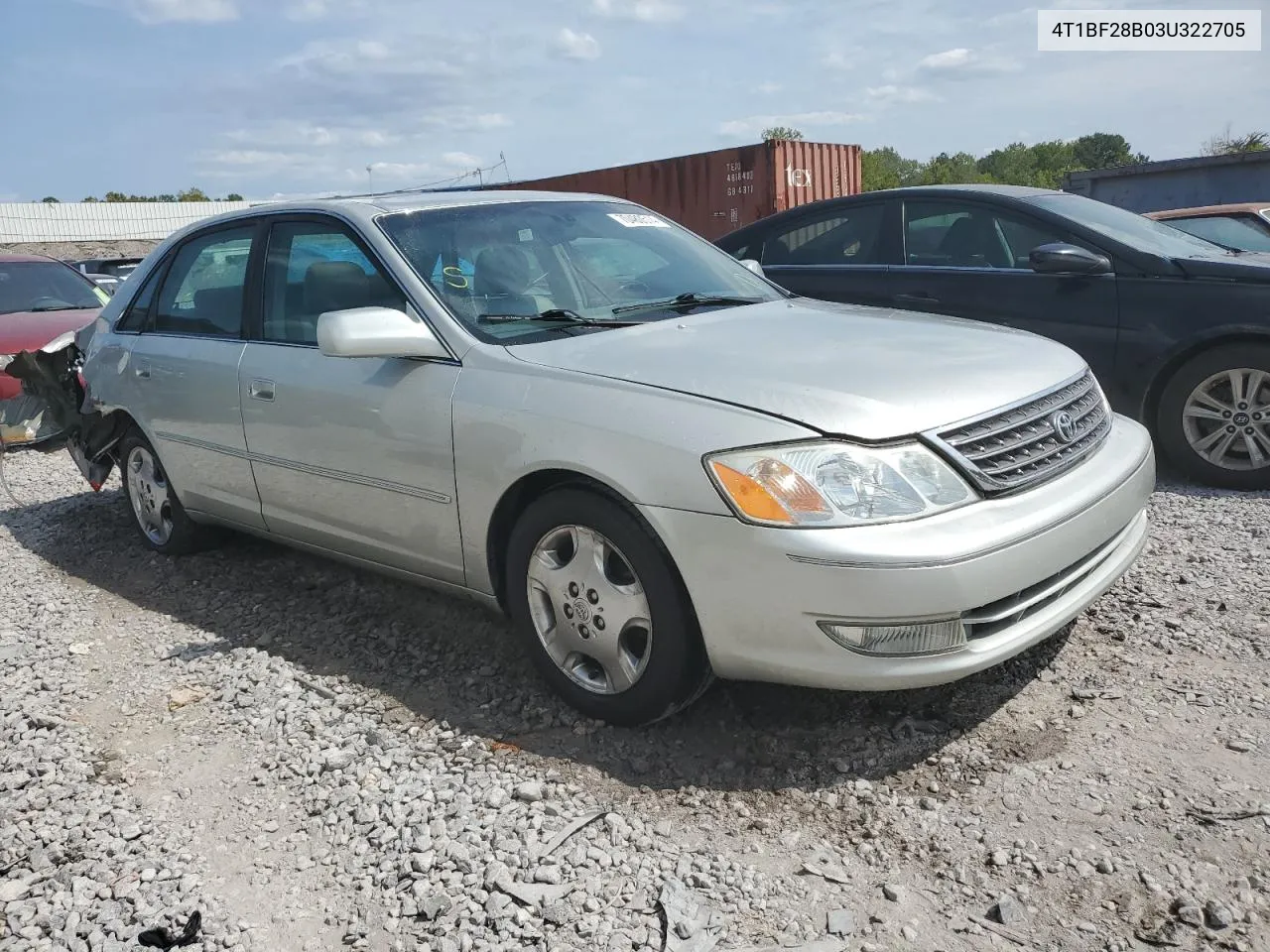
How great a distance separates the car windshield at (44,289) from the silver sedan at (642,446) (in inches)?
225

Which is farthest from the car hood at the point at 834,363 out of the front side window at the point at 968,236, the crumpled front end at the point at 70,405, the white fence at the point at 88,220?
the white fence at the point at 88,220

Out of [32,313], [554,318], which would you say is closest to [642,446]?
[554,318]

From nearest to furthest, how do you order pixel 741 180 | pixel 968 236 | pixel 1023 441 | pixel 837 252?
pixel 1023 441 < pixel 968 236 < pixel 837 252 < pixel 741 180

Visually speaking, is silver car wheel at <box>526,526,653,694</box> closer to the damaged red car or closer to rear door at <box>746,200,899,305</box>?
rear door at <box>746,200,899,305</box>

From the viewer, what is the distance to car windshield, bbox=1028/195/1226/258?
5887 millimetres

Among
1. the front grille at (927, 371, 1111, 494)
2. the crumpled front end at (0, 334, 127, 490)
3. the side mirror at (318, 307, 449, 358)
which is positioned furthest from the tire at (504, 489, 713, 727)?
the crumpled front end at (0, 334, 127, 490)

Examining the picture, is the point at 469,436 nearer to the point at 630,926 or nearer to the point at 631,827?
the point at 631,827

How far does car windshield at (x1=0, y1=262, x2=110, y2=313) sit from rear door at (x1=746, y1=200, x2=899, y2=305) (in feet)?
20.8

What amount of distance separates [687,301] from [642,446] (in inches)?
48.2

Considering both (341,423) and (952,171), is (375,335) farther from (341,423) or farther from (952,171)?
(952,171)

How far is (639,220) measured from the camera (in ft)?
15.0

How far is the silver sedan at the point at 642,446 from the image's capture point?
2812mm

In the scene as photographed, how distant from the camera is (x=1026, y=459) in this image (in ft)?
10.0

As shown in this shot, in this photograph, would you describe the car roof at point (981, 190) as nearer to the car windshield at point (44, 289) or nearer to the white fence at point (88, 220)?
the car windshield at point (44, 289)
